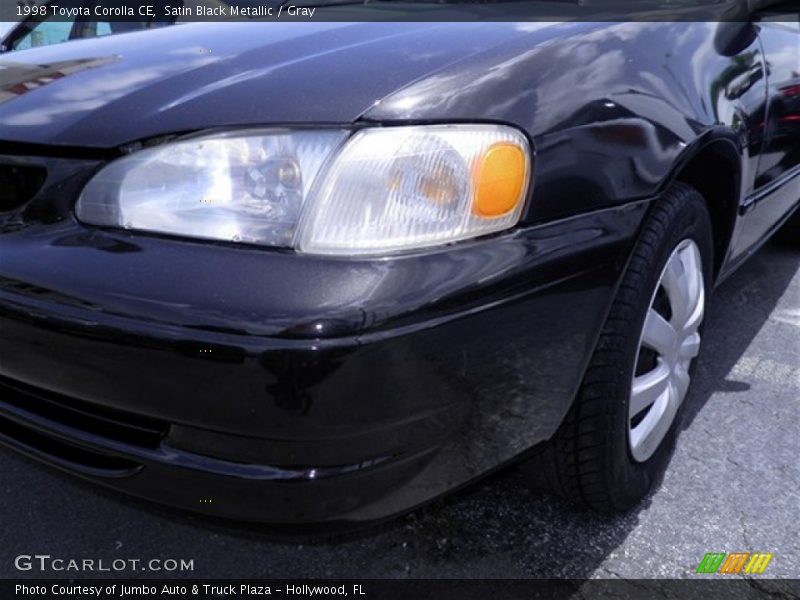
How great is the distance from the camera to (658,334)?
1.87m

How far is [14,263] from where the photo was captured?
4.72 ft

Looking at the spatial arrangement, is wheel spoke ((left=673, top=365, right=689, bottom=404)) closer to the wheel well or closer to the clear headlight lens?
the wheel well

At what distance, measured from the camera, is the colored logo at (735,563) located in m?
1.81

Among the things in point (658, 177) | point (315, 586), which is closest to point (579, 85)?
point (658, 177)

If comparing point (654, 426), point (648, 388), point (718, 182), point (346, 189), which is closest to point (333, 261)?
point (346, 189)

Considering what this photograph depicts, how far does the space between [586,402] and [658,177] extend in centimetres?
50

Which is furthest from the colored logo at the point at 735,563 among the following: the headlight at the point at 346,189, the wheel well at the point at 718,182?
the headlight at the point at 346,189

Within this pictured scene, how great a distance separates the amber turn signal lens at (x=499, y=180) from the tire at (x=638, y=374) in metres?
0.39

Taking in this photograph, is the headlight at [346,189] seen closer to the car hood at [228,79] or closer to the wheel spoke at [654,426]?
the car hood at [228,79]

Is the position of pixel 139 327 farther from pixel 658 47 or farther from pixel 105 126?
pixel 658 47

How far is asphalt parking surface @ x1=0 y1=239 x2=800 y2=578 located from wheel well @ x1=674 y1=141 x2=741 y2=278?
23.4 inches

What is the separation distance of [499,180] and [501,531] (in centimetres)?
96

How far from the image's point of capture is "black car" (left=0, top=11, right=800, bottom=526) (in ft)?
4.09

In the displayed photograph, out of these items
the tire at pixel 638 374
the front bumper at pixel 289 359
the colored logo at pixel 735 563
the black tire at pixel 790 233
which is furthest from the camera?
the black tire at pixel 790 233
